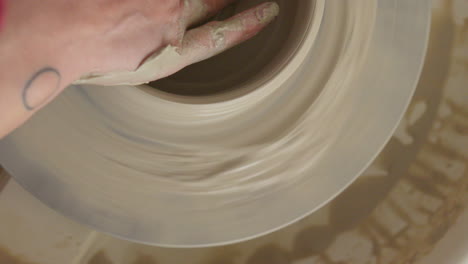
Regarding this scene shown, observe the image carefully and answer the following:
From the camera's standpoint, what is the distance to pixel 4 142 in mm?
985

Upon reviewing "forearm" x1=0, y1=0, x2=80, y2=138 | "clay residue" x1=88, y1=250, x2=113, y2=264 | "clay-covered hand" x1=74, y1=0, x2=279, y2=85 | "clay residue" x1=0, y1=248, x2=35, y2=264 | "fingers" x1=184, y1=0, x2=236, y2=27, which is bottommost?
"clay residue" x1=0, y1=248, x2=35, y2=264

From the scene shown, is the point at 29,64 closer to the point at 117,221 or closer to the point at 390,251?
the point at 117,221

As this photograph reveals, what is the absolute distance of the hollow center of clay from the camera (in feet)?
3.70

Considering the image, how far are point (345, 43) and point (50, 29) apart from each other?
58cm

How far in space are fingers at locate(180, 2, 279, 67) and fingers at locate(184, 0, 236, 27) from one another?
73 millimetres

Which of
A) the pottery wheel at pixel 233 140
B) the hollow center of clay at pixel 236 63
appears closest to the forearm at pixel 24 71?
the pottery wheel at pixel 233 140

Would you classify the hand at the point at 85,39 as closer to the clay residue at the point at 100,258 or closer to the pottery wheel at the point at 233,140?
the pottery wheel at the point at 233,140

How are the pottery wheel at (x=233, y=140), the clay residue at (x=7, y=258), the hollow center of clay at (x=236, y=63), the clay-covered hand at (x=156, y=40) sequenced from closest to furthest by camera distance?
the clay-covered hand at (x=156, y=40)
the pottery wheel at (x=233, y=140)
the hollow center of clay at (x=236, y=63)
the clay residue at (x=7, y=258)

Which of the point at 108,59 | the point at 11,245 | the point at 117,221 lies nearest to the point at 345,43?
the point at 108,59

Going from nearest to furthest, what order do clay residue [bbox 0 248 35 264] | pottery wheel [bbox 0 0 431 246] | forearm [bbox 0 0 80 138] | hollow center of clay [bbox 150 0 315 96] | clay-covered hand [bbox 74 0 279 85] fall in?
forearm [bbox 0 0 80 138], clay-covered hand [bbox 74 0 279 85], pottery wheel [bbox 0 0 431 246], hollow center of clay [bbox 150 0 315 96], clay residue [bbox 0 248 35 264]

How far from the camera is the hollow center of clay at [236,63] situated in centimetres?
113

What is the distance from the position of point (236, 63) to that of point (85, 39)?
496mm

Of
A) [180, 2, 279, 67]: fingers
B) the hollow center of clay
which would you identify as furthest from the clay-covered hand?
the hollow center of clay

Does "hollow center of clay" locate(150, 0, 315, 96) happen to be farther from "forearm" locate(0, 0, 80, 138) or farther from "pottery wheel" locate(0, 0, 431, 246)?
"forearm" locate(0, 0, 80, 138)
